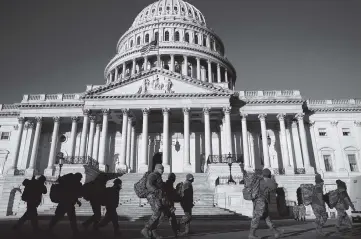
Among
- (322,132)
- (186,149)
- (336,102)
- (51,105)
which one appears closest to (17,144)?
(51,105)

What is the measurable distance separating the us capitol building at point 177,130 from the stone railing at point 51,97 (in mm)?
151

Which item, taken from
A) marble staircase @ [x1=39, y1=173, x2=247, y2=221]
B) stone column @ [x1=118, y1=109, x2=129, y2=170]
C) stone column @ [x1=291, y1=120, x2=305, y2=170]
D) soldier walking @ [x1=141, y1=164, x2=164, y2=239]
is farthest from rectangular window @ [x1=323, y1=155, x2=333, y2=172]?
soldier walking @ [x1=141, y1=164, x2=164, y2=239]

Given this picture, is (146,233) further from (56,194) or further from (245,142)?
(245,142)

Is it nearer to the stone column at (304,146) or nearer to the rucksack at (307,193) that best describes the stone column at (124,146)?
the stone column at (304,146)

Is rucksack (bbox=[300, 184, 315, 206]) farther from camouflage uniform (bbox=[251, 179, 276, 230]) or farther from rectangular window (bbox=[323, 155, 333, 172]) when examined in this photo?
rectangular window (bbox=[323, 155, 333, 172])

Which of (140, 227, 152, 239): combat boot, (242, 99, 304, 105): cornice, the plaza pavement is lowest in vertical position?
the plaza pavement

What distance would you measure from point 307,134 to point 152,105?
80.2 feet

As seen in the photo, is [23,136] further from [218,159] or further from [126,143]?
[218,159]

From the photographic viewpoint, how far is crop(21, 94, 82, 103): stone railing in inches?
1825

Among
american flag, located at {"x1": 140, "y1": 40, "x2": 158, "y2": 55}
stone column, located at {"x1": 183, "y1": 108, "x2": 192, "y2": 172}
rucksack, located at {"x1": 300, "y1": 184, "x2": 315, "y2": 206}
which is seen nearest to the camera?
rucksack, located at {"x1": 300, "y1": 184, "x2": 315, "y2": 206}

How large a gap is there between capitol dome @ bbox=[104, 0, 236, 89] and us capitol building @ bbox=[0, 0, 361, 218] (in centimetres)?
1642

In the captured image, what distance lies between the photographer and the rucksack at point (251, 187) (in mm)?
9883

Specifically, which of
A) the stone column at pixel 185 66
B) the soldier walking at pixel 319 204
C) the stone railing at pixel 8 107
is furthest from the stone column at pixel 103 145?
the soldier walking at pixel 319 204

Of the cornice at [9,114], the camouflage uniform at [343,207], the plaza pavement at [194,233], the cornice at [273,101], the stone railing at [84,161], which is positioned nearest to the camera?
the plaza pavement at [194,233]
